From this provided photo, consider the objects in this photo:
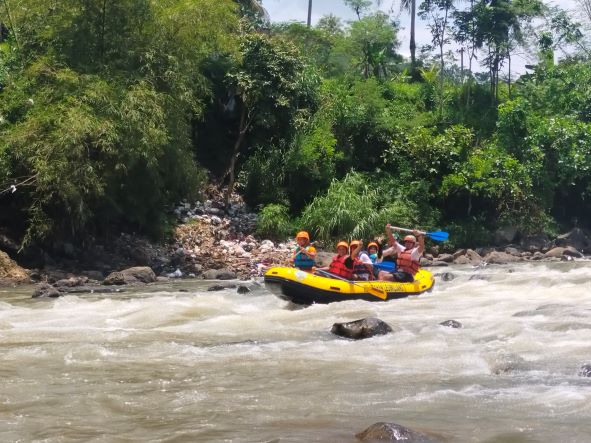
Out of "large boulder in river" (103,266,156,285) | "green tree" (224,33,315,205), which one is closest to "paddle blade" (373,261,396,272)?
"large boulder in river" (103,266,156,285)

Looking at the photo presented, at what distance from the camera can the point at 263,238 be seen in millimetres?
18984

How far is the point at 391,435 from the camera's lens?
4484mm

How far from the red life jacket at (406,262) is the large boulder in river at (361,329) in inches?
149

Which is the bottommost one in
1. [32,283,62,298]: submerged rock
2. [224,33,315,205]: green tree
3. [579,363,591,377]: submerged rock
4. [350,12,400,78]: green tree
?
[32,283,62,298]: submerged rock

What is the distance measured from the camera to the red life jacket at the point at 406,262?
39.5ft

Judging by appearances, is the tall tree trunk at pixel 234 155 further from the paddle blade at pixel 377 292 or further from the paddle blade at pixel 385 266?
the paddle blade at pixel 377 292

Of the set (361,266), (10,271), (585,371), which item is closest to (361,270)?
(361,266)

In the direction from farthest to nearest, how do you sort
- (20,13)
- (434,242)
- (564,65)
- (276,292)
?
(564,65)
(434,242)
(20,13)
(276,292)

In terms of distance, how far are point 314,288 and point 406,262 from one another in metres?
2.07

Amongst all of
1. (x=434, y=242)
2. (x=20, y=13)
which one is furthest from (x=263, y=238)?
(x=20, y=13)

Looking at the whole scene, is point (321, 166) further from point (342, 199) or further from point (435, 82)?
point (435, 82)

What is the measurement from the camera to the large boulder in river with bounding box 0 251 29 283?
13749mm

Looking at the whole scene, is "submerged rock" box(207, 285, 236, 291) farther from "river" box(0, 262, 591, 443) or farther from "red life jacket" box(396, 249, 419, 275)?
"red life jacket" box(396, 249, 419, 275)

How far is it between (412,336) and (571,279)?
564cm
